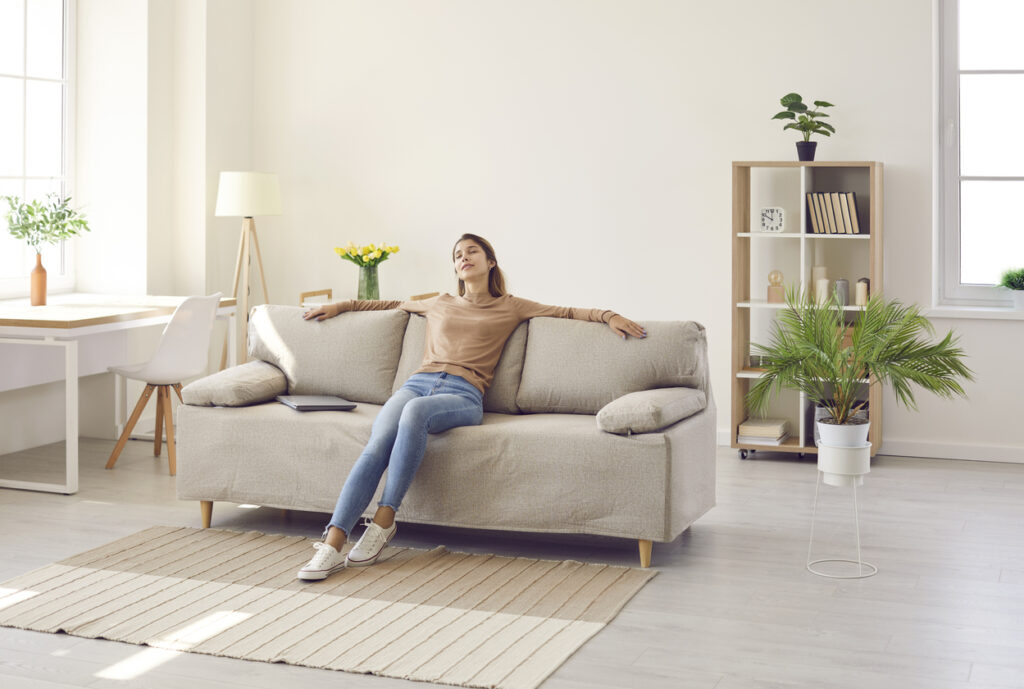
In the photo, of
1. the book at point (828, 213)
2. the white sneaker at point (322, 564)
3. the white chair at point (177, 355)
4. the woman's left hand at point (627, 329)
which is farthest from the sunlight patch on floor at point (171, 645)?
the book at point (828, 213)

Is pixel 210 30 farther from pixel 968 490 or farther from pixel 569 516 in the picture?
pixel 968 490

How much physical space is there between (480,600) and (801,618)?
3.01 feet

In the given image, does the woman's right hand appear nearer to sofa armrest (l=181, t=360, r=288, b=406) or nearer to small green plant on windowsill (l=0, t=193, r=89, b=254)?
sofa armrest (l=181, t=360, r=288, b=406)

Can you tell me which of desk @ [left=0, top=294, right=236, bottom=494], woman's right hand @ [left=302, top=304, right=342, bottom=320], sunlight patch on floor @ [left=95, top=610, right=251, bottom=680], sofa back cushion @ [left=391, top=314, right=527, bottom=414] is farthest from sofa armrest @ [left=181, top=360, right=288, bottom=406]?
sunlight patch on floor @ [left=95, top=610, right=251, bottom=680]

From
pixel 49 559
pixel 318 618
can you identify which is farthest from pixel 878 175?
pixel 49 559

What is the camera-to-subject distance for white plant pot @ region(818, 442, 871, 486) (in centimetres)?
370

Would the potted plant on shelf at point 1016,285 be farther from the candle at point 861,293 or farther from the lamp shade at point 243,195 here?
the lamp shade at point 243,195

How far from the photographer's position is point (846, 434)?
3.69 m

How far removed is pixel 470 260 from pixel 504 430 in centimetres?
72

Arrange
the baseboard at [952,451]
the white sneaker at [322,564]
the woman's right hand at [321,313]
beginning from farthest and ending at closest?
1. the baseboard at [952,451]
2. the woman's right hand at [321,313]
3. the white sneaker at [322,564]

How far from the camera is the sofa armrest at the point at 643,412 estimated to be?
379 centimetres

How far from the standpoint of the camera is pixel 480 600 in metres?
3.50

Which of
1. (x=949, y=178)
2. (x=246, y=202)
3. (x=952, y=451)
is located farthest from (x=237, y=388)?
(x=949, y=178)

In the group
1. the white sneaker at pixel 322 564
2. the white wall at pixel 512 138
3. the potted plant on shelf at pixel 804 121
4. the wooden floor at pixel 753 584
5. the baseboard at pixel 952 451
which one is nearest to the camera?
the wooden floor at pixel 753 584
